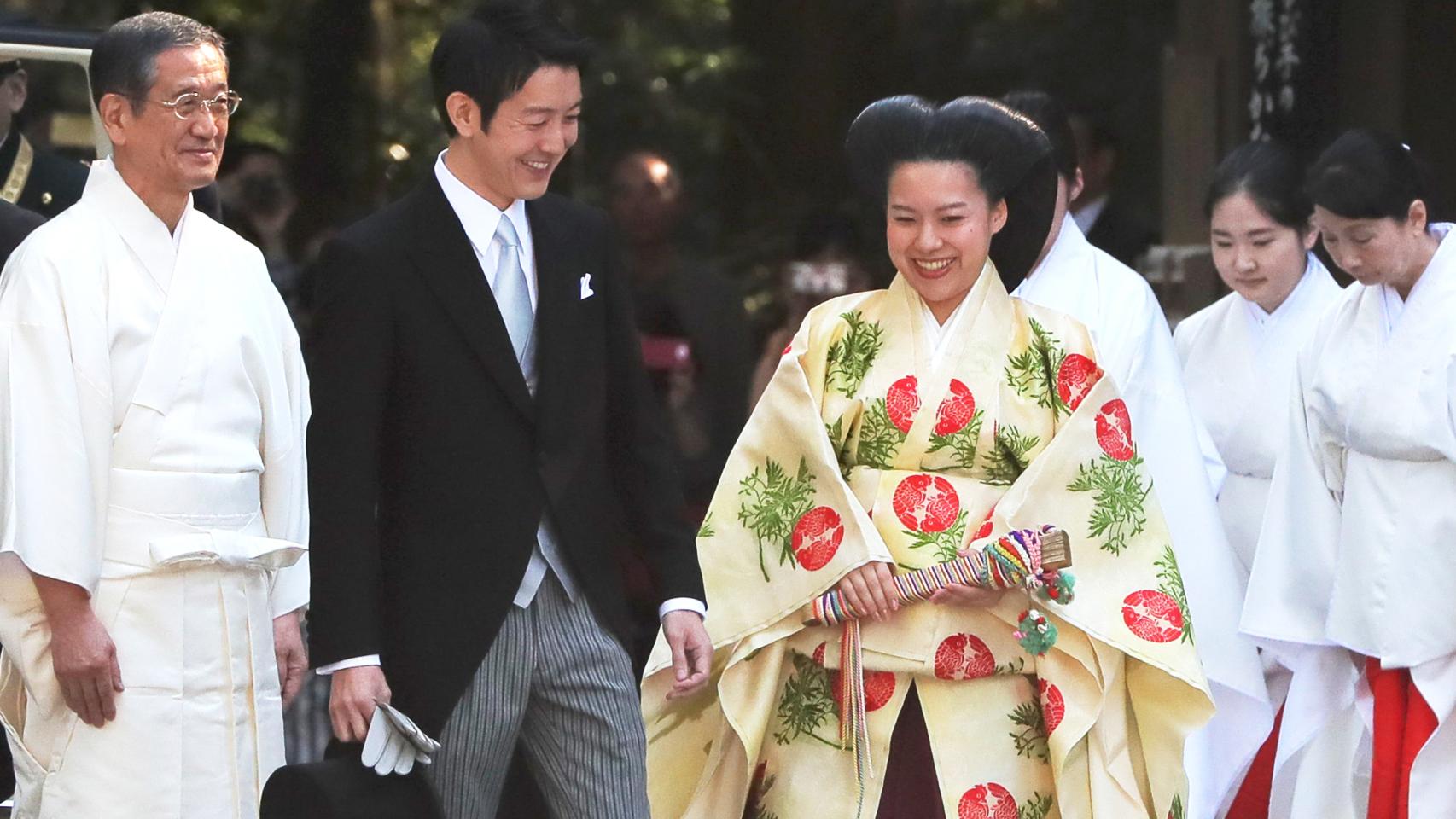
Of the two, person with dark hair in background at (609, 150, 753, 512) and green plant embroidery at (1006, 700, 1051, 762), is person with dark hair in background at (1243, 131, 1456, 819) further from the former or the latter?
person with dark hair in background at (609, 150, 753, 512)

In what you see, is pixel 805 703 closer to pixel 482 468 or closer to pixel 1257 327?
pixel 482 468

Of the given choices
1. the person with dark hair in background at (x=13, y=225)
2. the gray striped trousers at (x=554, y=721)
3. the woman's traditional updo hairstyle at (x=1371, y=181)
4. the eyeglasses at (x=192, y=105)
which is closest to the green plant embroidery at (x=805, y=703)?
the gray striped trousers at (x=554, y=721)

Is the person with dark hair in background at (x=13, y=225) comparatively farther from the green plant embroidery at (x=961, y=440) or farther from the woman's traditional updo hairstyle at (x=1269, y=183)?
the woman's traditional updo hairstyle at (x=1269, y=183)

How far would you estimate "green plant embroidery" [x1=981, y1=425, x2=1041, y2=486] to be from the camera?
3623 mm

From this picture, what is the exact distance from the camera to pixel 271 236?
7199 mm

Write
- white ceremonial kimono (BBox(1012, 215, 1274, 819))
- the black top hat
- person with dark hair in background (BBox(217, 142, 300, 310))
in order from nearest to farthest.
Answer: the black top hat, white ceremonial kimono (BBox(1012, 215, 1274, 819)), person with dark hair in background (BBox(217, 142, 300, 310))

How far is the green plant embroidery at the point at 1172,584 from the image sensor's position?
3.68 m

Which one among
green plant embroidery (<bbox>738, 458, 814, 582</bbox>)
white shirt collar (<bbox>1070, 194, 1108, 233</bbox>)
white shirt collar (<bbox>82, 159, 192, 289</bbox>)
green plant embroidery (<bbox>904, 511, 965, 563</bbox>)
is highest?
white shirt collar (<bbox>82, 159, 192, 289</bbox>)


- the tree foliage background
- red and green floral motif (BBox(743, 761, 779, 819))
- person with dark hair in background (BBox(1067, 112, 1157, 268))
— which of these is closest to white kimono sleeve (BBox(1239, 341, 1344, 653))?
red and green floral motif (BBox(743, 761, 779, 819))

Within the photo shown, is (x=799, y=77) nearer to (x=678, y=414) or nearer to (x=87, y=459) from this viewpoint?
(x=678, y=414)

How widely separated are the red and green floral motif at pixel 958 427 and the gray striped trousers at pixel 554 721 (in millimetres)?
689

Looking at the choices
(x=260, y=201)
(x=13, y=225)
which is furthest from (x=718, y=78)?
(x=13, y=225)

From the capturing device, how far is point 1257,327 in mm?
5383

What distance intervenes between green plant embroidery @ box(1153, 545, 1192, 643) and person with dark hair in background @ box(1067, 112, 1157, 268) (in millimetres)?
2707
